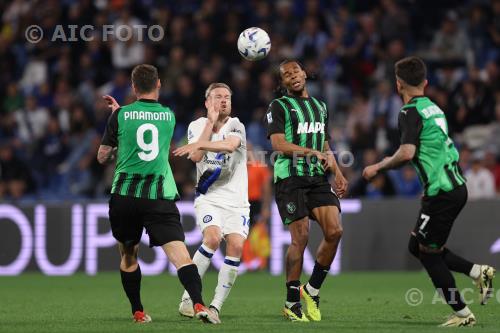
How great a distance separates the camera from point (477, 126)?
18.1 meters

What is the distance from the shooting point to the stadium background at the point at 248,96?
647 inches

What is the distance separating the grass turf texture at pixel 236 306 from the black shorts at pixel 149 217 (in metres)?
0.73

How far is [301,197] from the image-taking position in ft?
32.1

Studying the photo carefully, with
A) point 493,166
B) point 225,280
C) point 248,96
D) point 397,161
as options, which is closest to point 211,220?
point 225,280

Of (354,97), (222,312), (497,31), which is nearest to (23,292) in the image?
(222,312)

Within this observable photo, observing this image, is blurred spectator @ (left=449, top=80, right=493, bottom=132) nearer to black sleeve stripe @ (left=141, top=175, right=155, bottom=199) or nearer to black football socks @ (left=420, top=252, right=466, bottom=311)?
black football socks @ (left=420, top=252, right=466, bottom=311)

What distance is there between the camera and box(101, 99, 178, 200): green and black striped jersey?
900cm

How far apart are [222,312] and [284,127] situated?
1.88 m

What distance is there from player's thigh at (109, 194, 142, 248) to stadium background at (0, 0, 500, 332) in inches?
232

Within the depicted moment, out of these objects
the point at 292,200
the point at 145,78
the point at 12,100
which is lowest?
the point at 292,200

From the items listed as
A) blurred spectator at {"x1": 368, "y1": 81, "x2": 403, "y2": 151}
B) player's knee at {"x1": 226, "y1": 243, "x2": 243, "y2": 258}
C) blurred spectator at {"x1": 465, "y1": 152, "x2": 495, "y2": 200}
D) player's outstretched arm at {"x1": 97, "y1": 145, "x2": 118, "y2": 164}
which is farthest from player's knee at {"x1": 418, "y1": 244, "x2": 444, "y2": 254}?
blurred spectator at {"x1": 368, "y1": 81, "x2": 403, "y2": 151}

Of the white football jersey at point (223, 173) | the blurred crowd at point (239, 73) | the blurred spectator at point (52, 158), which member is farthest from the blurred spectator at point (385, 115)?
the white football jersey at point (223, 173)

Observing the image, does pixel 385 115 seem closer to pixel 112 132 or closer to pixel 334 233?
pixel 334 233

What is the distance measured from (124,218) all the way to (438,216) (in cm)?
250
